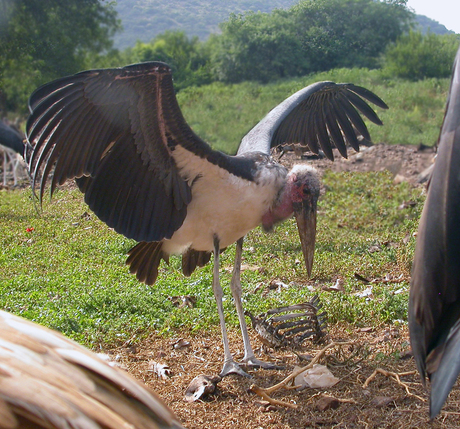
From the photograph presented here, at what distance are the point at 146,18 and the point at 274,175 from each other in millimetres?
10318

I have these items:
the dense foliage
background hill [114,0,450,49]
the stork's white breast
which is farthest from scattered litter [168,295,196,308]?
background hill [114,0,450,49]

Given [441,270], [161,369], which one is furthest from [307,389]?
[441,270]

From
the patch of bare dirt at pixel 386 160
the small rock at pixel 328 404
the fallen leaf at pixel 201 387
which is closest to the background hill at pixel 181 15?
the patch of bare dirt at pixel 386 160

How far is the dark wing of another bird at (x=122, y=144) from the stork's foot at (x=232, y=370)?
0.90m

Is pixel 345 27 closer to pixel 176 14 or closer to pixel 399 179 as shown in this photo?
pixel 399 179

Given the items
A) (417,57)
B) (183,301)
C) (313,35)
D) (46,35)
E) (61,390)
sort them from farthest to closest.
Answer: (46,35)
(417,57)
(313,35)
(183,301)
(61,390)

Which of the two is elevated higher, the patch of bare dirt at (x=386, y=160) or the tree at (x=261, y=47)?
the tree at (x=261, y=47)

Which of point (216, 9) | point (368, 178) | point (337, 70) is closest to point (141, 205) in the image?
point (337, 70)

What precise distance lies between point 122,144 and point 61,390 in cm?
256

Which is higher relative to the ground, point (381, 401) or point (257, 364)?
point (381, 401)

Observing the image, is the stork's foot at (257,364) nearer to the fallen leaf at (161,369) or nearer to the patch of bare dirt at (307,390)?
the patch of bare dirt at (307,390)

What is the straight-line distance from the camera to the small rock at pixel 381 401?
3172 millimetres

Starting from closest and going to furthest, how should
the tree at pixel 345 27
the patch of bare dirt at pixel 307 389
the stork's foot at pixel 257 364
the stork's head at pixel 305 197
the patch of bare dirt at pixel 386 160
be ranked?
the patch of bare dirt at pixel 307 389, the stork's foot at pixel 257 364, the stork's head at pixel 305 197, the tree at pixel 345 27, the patch of bare dirt at pixel 386 160

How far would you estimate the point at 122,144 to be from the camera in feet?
12.3
